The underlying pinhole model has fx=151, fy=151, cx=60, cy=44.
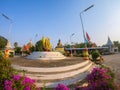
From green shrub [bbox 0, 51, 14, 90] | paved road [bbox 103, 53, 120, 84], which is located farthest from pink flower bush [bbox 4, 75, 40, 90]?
paved road [bbox 103, 53, 120, 84]

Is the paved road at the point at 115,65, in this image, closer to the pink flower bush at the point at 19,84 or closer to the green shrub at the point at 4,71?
the pink flower bush at the point at 19,84

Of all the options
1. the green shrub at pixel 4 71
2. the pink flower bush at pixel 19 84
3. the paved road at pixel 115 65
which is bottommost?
the paved road at pixel 115 65

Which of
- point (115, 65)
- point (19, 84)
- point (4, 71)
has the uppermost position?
point (4, 71)

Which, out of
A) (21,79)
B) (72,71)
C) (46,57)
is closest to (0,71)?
(21,79)

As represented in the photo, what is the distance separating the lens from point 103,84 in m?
4.46

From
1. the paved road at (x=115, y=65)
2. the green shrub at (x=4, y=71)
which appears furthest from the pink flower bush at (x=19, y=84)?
the paved road at (x=115, y=65)

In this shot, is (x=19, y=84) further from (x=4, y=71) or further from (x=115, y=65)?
(x=115, y=65)

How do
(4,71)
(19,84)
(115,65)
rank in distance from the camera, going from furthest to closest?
1. (115,65)
2. (4,71)
3. (19,84)

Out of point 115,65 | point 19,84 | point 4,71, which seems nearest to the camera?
point 19,84

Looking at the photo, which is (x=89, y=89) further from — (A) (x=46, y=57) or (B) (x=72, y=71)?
(A) (x=46, y=57)

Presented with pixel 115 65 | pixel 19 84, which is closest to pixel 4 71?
pixel 19 84

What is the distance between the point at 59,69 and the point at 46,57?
4861 millimetres

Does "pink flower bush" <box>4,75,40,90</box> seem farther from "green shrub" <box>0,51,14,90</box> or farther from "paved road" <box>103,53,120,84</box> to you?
"paved road" <box>103,53,120,84</box>

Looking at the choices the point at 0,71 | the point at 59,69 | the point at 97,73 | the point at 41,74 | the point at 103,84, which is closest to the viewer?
the point at 103,84
